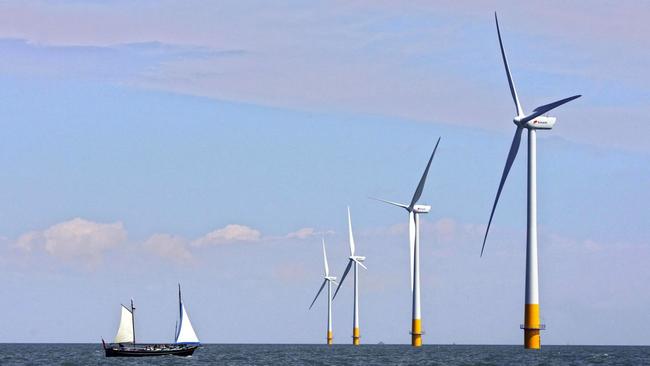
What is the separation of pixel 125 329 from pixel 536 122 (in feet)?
337

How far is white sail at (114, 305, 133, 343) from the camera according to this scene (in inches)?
7707

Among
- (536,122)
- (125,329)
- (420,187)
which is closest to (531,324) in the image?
(536,122)

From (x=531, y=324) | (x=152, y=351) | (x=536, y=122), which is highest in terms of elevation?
(x=536, y=122)

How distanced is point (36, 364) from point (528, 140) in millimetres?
96530

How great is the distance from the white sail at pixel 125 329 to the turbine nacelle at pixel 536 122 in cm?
9878

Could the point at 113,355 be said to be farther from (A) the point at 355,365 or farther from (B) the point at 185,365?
(A) the point at 355,365

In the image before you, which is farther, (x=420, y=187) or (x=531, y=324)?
(x=420, y=187)

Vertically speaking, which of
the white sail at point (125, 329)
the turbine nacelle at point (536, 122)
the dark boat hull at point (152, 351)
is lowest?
the dark boat hull at point (152, 351)

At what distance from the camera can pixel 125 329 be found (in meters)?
197

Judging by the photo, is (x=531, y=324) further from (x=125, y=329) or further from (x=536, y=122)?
(x=125, y=329)

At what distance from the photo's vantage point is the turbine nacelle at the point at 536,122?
11912cm

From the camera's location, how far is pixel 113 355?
195625 mm

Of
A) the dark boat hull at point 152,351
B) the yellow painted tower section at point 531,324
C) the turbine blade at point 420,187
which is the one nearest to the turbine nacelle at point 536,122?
the yellow painted tower section at point 531,324

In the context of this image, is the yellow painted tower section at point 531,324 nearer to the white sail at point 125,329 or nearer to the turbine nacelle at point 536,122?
the turbine nacelle at point 536,122
